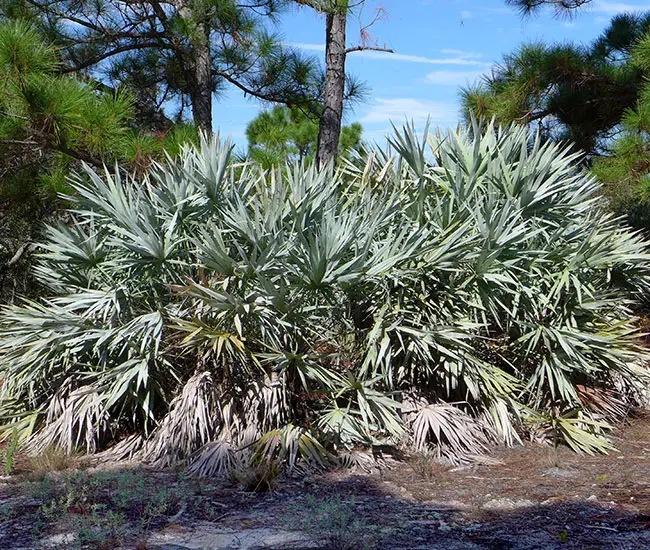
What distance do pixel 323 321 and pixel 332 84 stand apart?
6.38 m

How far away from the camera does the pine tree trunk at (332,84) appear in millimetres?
11602

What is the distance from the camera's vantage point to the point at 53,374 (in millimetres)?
6832

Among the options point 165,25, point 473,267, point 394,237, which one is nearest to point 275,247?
point 394,237

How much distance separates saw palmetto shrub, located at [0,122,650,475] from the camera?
5895 mm

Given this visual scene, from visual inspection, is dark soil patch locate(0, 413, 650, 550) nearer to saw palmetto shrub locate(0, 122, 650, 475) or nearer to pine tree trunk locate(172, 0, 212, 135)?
saw palmetto shrub locate(0, 122, 650, 475)

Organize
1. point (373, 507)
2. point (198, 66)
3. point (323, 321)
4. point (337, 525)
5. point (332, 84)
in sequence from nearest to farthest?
point (337, 525) < point (373, 507) < point (323, 321) < point (332, 84) < point (198, 66)

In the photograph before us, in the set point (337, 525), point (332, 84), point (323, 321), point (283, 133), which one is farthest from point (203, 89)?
point (337, 525)

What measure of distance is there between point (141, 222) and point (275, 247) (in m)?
1.13

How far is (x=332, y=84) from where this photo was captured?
38.9 feet

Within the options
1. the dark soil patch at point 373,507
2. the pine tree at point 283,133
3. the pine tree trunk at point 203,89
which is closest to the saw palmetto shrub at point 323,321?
the dark soil patch at point 373,507

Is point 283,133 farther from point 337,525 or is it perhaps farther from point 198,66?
point 337,525

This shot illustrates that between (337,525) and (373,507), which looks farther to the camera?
(373,507)

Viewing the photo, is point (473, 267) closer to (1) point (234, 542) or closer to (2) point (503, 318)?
(2) point (503, 318)

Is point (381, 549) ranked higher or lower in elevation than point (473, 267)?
lower
